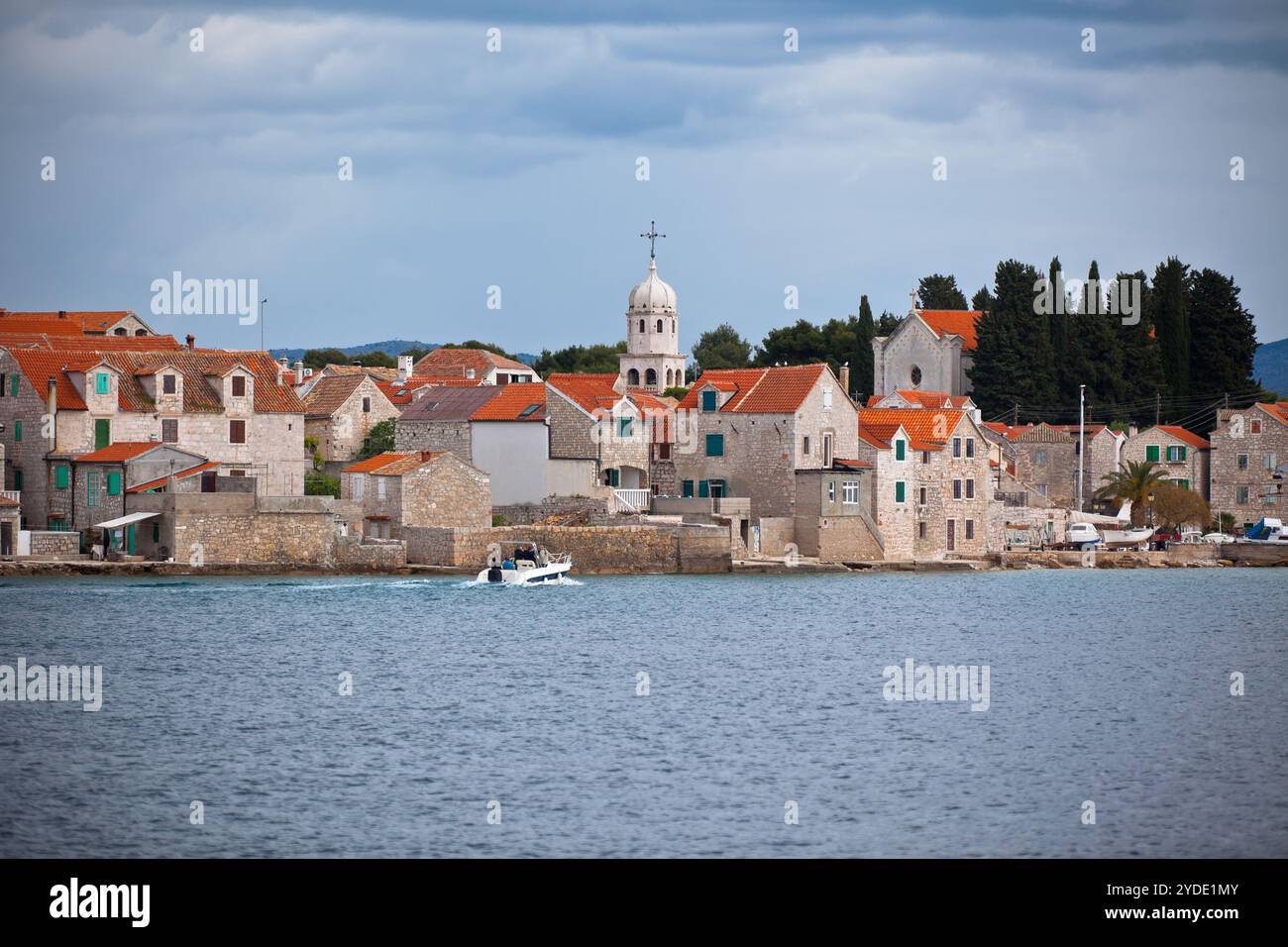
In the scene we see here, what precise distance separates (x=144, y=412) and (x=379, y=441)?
15.2 metres

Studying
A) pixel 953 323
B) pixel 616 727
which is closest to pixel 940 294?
pixel 953 323

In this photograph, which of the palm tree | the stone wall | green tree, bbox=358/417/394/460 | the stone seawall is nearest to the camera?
the stone wall

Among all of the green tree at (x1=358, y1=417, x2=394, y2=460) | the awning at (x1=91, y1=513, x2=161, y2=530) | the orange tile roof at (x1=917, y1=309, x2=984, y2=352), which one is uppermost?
the orange tile roof at (x1=917, y1=309, x2=984, y2=352)

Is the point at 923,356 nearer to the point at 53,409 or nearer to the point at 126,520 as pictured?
the point at 53,409

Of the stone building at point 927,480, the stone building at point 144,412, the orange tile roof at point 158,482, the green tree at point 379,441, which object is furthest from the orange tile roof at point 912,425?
the orange tile roof at point 158,482

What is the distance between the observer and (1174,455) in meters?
90.7

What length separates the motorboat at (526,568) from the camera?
197 feet

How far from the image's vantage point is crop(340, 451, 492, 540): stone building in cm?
6097

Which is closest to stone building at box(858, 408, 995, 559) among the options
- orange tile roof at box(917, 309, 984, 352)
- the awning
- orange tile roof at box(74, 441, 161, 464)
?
orange tile roof at box(74, 441, 161, 464)

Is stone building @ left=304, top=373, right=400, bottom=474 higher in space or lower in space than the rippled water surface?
higher

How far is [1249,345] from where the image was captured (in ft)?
336

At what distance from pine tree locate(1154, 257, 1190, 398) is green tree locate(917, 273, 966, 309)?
23.8 m

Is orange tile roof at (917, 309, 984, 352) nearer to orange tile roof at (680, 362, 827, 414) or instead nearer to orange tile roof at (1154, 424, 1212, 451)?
orange tile roof at (1154, 424, 1212, 451)

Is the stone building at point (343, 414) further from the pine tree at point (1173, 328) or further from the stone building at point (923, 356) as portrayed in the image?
the pine tree at point (1173, 328)
